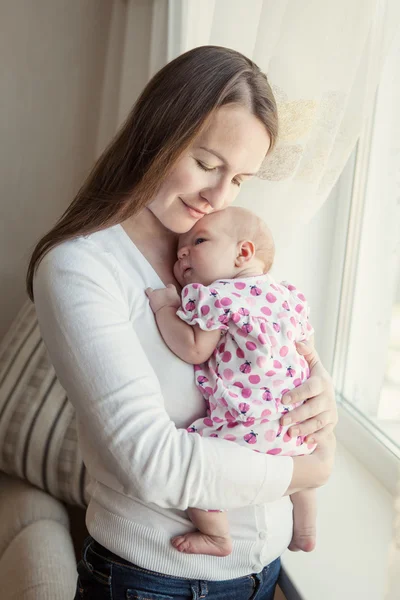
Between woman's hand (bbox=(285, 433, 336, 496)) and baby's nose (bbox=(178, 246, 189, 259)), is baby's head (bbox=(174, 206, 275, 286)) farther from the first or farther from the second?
woman's hand (bbox=(285, 433, 336, 496))

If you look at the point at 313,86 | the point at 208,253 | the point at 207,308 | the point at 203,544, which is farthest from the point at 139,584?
the point at 313,86

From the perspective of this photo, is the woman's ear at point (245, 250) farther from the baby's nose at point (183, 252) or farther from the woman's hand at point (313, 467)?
the woman's hand at point (313, 467)

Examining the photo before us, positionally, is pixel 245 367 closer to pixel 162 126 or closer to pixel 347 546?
pixel 162 126

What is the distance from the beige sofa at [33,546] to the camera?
1445mm

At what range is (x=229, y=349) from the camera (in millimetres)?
1055

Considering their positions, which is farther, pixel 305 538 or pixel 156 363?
A: pixel 305 538

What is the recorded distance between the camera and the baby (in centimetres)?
102

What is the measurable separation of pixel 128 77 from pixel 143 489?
1.70 m

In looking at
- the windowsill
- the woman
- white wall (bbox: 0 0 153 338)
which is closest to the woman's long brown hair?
the woman

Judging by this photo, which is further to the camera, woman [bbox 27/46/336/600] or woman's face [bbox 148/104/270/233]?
woman's face [bbox 148/104/270/233]

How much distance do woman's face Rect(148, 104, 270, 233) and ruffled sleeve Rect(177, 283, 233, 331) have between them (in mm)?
146

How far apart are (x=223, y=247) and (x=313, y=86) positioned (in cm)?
37

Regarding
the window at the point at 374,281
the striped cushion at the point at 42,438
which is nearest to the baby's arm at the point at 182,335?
the window at the point at 374,281

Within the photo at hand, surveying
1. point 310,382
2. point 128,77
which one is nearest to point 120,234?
point 310,382
